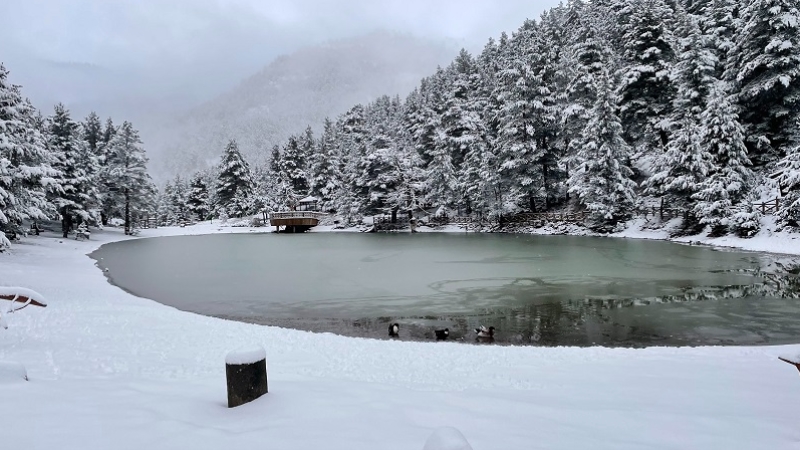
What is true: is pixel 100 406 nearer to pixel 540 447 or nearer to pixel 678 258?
pixel 540 447

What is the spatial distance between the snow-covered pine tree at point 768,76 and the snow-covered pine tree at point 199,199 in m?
81.0

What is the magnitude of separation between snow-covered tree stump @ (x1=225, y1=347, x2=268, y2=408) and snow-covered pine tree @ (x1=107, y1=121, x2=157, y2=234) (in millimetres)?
55162

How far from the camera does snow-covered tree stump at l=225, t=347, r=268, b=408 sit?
14.3 ft

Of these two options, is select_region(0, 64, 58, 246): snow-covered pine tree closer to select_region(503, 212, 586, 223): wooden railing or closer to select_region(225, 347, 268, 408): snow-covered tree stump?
select_region(225, 347, 268, 408): snow-covered tree stump

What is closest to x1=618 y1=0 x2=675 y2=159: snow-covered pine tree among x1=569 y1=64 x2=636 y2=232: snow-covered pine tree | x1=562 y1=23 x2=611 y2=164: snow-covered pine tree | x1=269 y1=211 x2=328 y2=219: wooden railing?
x1=562 y1=23 x2=611 y2=164: snow-covered pine tree

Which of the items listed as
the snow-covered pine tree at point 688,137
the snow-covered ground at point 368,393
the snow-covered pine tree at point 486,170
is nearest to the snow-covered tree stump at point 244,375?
the snow-covered ground at point 368,393

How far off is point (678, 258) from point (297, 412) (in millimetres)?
24662

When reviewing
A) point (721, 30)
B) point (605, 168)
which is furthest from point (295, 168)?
point (721, 30)

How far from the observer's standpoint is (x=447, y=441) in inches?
85.7

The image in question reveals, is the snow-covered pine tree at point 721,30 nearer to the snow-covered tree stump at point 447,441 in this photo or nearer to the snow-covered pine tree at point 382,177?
the snow-covered pine tree at point 382,177

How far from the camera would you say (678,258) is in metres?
23.4

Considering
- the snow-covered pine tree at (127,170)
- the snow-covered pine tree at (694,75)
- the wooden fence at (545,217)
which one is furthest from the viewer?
the snow-covered pine tree at (127,170)

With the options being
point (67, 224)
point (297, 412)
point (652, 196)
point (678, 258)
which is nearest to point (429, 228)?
point (652, 196)

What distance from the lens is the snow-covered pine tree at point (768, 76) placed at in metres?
30.0
